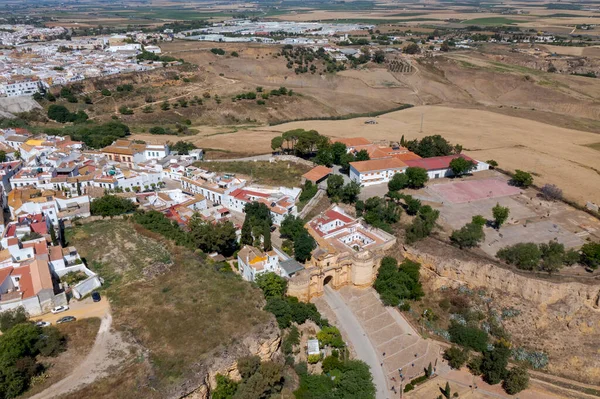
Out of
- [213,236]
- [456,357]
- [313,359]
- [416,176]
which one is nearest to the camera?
[313,359]

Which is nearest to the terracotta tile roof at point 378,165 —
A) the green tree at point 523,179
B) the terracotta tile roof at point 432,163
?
the terracotta tile roof at point 432,163

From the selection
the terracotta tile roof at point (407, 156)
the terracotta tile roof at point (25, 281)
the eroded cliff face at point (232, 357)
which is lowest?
the eroded cliff face at point (232, 357)

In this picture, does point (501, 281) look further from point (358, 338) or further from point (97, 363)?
point (97, 363)

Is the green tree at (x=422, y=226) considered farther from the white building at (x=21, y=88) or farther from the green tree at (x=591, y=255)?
the white building at (x=21, y=88)

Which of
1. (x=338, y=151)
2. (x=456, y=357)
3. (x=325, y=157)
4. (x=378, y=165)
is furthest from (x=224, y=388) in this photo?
(x=338, y=151)

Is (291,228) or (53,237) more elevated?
(53,237)

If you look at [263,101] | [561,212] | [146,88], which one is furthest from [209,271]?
[146,88]
